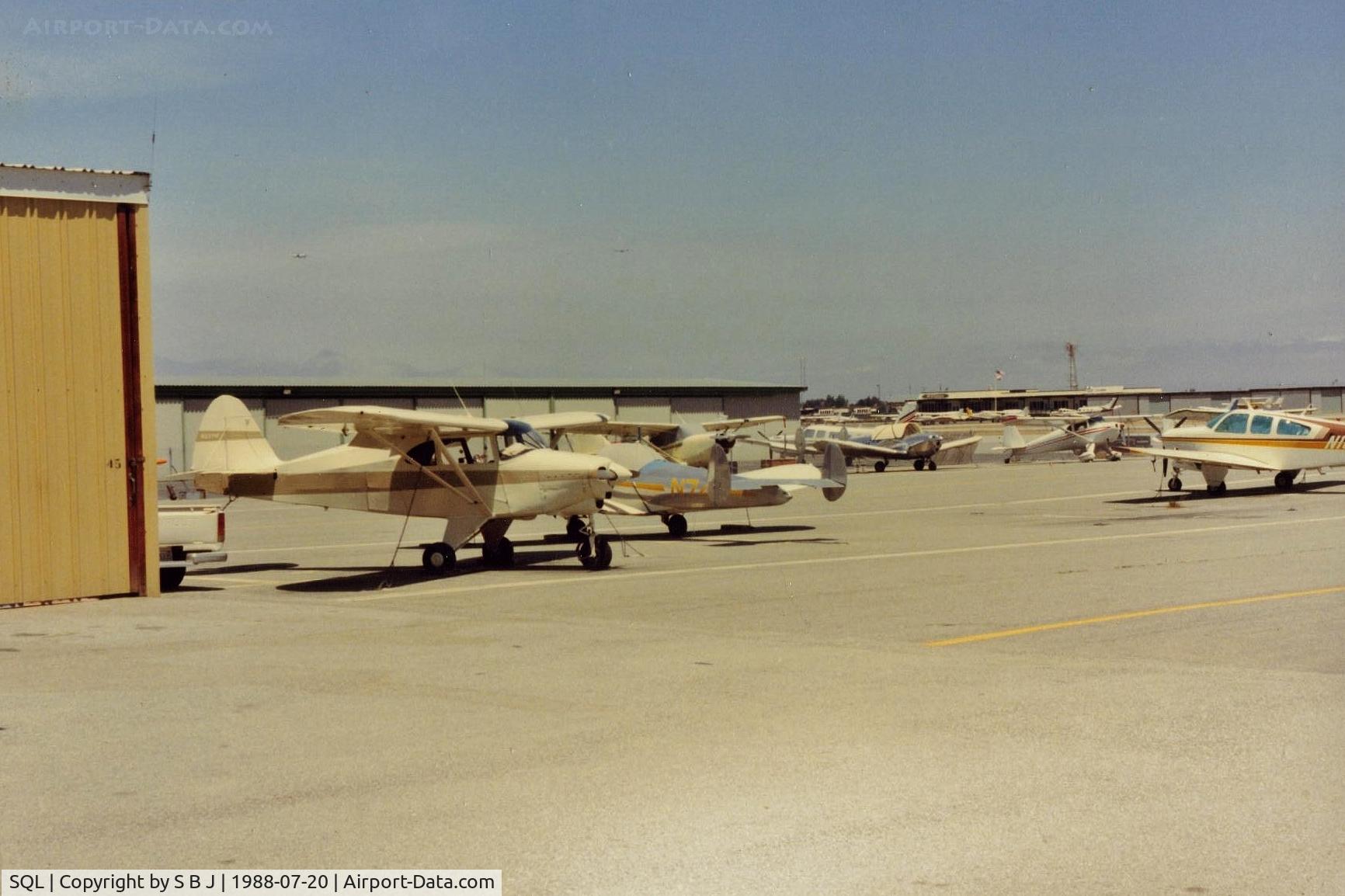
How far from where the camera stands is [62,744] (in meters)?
6.98

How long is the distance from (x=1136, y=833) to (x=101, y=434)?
530 inches

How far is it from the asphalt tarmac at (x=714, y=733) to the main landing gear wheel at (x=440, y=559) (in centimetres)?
234

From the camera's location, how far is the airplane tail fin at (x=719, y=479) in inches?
910

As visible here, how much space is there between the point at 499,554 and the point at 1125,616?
34.1 feet

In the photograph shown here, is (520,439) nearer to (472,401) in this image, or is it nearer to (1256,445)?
(1256,445)

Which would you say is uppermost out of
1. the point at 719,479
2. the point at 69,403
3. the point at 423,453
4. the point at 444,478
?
the point at 69,403

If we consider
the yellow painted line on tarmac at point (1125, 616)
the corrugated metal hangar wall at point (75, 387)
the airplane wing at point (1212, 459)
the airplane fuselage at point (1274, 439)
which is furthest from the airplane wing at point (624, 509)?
the airplane fuselage at point (1274, 439)

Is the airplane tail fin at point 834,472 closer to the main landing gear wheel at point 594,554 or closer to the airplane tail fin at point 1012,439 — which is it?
the main landing gear wheel at point 594,554

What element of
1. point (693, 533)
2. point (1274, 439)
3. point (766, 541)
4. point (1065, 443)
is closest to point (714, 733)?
point (766, 541)

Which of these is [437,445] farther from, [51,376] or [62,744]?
[62,744]

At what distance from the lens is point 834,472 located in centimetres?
2480

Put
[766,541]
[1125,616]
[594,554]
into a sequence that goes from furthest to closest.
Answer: [766,541]
[594,554]
[1125,616]

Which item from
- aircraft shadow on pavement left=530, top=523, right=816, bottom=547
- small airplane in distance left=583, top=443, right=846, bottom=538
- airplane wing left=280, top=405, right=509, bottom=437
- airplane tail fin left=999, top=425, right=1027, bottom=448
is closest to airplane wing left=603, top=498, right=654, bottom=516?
small airplane in distance left=583, top=443, right=846, bottom=538

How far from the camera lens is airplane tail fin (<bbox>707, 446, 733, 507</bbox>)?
23.1 m
